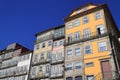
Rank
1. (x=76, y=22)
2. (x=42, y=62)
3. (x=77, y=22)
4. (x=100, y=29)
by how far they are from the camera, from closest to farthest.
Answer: (x=100, y=29) → (x=77, y=22) → (x=76, y=22) → (x=42, y=62)

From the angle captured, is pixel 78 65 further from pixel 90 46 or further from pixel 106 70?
pixel 106 70

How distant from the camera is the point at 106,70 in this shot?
26594 millimetres

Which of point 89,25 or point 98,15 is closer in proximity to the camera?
point 98,15

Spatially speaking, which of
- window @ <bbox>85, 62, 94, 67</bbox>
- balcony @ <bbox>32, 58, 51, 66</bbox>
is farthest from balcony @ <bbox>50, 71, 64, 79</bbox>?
window @ <bbox>85, 62, 94, 67</bbox>

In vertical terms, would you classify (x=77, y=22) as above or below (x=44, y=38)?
above

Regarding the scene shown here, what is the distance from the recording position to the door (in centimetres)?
2583

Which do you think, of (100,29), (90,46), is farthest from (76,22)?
(90,46)

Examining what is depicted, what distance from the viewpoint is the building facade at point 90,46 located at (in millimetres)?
27047

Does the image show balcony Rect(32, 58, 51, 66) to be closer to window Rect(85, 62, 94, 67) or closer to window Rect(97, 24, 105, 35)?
window Rect(85, 62, 94, 67)

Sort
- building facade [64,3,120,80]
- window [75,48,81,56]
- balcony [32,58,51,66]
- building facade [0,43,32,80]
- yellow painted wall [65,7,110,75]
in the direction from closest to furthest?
building facade [64,3,120,80] < yellow painted wall [65,7,110,75] < window [75,48,81,56] < balcony [32,58,51,66] < building facade [0,43,32,80]

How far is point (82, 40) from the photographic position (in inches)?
1256

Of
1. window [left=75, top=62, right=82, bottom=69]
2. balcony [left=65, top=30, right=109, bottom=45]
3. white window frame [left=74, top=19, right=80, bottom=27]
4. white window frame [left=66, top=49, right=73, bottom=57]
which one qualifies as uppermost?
white window frame [left=74, top=19, right=80, bottom=27]

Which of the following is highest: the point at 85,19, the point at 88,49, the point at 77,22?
the point at 85,19

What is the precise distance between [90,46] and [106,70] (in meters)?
5.95
